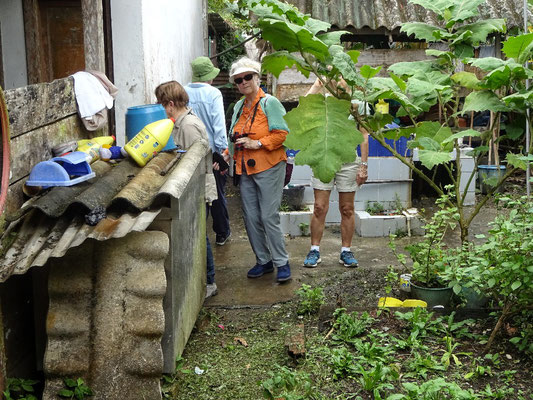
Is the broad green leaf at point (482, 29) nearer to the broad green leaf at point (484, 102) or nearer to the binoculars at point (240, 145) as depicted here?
the broad green leaf at point (484, 102)

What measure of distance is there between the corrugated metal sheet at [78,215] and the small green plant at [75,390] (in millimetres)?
819

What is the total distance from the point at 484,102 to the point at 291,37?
1.38 meters

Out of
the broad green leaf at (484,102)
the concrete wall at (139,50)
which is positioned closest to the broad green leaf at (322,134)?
the broad green leaf at (484,102)

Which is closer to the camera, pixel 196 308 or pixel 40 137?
pixel 40 137

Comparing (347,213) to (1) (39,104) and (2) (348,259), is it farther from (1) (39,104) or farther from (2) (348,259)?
(1) (39,104)

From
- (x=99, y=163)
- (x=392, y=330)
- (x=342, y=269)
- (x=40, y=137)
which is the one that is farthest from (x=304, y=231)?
(x=40, y=137)

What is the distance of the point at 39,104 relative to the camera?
161 inches

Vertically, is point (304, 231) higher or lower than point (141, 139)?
lower

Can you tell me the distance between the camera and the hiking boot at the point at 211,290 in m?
6.16

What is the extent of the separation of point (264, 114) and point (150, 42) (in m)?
1.39

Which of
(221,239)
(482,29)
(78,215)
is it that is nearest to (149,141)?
(78,215)

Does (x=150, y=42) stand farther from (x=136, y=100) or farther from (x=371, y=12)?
(x=371, y=12)

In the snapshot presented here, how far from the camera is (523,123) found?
4.93 meters

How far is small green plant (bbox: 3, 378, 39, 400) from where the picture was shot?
3840mm
